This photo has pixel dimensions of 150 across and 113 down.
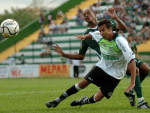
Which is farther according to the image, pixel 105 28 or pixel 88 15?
pixel 88 15

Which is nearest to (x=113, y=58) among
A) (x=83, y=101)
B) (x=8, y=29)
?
(x=83, y=101)

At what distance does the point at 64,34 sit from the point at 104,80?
32792 mm

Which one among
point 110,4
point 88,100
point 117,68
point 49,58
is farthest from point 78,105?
point 110,4

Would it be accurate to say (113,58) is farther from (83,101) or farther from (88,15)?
(88,15)

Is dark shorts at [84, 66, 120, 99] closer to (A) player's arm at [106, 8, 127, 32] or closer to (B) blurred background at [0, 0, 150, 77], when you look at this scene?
(A) player's arm at [106, 8, 127, 32]

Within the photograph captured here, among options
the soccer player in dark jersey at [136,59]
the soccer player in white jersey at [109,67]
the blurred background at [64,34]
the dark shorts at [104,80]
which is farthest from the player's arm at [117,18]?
the blurred background at [64,34]

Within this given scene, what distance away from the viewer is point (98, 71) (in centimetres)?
1047

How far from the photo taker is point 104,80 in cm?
1043

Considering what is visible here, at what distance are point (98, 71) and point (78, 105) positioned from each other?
3.50 feet

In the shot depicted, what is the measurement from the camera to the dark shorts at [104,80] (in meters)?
10.4

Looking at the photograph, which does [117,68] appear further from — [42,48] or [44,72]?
[42,48]

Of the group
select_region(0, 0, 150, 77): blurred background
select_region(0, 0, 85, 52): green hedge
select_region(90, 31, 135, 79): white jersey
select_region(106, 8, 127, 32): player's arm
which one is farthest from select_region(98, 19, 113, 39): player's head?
select_region(0, 0, 85, 52): green hedge

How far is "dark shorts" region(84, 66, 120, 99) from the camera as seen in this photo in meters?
10.4

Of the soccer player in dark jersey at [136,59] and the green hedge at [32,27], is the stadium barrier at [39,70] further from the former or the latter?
the soccer player in dark jersey at [136,59]
